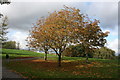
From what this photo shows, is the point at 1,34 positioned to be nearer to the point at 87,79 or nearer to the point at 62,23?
the point at 62,23

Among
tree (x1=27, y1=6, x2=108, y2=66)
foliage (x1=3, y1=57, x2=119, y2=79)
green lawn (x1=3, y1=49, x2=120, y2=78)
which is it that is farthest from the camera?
tree (x1=27, y1=6, x2=108, y2=66)

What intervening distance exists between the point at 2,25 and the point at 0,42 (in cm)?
634

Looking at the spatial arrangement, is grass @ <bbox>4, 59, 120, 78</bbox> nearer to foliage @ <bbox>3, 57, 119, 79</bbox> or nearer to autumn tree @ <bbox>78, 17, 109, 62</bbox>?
foliage @ <bbox>3, 57, 119, 79</bbox>

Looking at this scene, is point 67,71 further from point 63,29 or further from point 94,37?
point 94,37

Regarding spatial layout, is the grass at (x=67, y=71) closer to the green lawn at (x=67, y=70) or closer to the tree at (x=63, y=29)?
the green lawn at (x=67, y=70)

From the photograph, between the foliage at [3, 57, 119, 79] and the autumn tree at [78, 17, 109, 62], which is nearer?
the foliage at [3, 57, 119, 79]

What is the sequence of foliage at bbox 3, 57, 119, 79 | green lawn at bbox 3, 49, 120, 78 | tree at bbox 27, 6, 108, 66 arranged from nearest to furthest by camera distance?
foliage at bbox 3, 57, 119, 79, green lawn at bbox 3, 49, 120, 78, tree at bbox 27, 6, 108, 66

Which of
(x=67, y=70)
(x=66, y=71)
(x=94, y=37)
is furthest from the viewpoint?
(x=94, y=37)

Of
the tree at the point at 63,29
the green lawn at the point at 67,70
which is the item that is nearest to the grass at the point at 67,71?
the green lawn at the point at 67,70

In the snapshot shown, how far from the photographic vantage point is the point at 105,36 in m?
21.8

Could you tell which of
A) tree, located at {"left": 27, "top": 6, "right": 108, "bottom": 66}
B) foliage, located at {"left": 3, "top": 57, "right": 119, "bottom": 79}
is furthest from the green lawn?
tree, located at {"left": 27, "top": 6, "right": 108, "bottom": 66}

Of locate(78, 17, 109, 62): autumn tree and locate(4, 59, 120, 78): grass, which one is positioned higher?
locate(78, 17, 109, 62): autumn tree

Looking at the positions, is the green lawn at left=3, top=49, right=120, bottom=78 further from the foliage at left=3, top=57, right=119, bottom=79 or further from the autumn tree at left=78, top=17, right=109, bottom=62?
the autumn tree at left=78, top=17, right=109, bottom=62

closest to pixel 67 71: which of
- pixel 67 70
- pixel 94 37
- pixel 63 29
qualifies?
pixel 67 70
